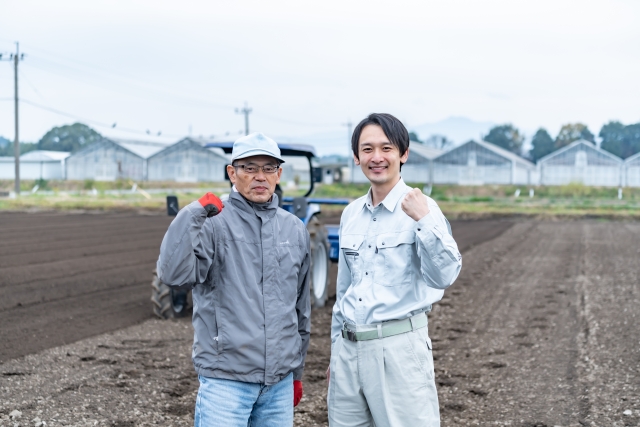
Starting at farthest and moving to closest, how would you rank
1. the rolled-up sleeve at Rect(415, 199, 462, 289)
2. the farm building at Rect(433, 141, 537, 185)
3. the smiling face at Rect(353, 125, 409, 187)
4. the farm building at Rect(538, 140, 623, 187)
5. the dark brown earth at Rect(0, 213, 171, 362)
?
the farm building at Rect(433, 141, 537, 185) → the farm building at Rect(538, 140, 623, 187) → the dark brown earth at Rect(0, 213, 171, 362) → the smiling face at Rect(353, 125, 409, 187) → the rolled-up sleeve at Rect(415, 199, 462, 289)

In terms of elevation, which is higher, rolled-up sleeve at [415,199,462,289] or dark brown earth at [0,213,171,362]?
rolled-up sleeve at [415,199,462,289]

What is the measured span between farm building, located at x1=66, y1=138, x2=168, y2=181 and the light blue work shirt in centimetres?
5248

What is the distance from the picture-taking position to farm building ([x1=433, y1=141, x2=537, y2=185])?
169 feet

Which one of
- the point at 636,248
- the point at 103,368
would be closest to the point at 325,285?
the point at 103,368

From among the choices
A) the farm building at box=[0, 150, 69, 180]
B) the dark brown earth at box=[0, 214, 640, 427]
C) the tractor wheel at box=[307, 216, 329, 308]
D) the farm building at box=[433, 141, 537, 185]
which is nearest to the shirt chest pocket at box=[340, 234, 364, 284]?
the dark brown earth at box=[0, 214, 640, 427]

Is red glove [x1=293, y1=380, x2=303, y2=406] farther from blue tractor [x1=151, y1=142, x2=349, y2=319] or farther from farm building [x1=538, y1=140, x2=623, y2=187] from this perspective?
farm building [x1=538, y1=140, x2=623, y2=187]

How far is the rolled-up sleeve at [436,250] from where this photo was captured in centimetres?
269

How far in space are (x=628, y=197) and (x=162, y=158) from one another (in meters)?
33.3

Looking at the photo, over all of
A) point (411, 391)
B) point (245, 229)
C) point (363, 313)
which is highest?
point (245, 229)

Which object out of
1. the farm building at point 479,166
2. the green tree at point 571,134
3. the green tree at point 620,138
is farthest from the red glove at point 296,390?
the green tree at point 620,138

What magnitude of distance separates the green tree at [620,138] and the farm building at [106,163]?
71.7 m

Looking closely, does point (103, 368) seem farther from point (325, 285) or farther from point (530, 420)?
point (325, 285)

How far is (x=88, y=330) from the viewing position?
24.4 feet

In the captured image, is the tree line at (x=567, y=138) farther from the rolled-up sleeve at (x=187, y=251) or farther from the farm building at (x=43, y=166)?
the rolled-up sleeve at (x=187, y=251)
